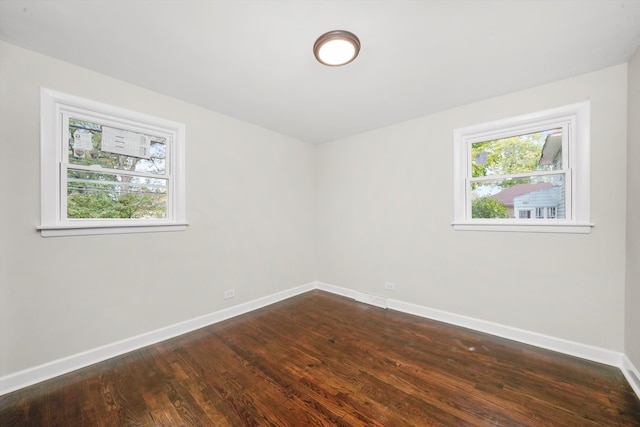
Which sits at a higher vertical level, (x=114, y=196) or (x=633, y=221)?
(x=114, y=196)

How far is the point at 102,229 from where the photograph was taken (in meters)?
2.20

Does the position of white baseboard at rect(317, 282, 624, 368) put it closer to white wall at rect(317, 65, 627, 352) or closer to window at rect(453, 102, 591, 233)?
white wall at rect(317, 65, 627, 352)

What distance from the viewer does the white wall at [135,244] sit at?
1836mm

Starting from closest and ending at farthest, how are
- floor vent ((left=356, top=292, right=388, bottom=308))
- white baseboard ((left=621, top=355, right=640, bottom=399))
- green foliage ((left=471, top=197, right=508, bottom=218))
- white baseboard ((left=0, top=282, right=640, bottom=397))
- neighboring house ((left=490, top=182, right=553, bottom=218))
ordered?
white baseboard ((left=621, top=355, right=640, bottom=399)) → white baseboard ((left=0, top=282, right=640, bottom=397)) → neighboring house ((left=490, top=182, right=553, bottom=218)) → green foliage ((left=471, top=197, right=508, bottom=218)) → floor vent ((left=356, top=292, right=388, bottom=308))

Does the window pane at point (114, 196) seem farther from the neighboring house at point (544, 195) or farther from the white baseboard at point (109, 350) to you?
the neighboring house at point (544, 195)

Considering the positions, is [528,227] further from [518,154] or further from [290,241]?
[290,241]

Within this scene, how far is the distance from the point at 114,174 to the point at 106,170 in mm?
68

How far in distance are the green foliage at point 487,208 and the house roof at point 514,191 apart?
5 cm

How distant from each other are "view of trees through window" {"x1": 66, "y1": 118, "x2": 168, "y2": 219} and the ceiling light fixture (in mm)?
1959

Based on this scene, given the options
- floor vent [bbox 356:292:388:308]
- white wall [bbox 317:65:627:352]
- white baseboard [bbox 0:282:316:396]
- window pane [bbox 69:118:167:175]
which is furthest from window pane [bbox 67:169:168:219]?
floor vent [bbox 356:292:388:308]

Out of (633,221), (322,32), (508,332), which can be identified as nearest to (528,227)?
(633,221)

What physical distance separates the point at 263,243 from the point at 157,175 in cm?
155

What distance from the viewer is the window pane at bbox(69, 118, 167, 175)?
84.9 inches

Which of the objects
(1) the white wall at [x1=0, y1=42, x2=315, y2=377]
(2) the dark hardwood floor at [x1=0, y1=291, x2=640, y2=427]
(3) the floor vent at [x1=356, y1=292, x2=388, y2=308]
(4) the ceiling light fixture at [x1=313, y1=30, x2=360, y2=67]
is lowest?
(2) the dark hardwood floor at [x1=0, y1=291, x2=640, y2=427]
